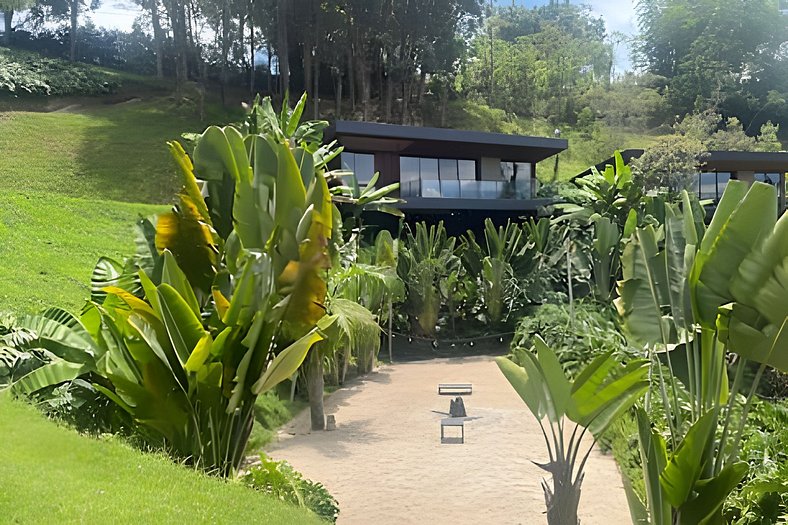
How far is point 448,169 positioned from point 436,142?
2.43m

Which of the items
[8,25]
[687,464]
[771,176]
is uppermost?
[8,25]

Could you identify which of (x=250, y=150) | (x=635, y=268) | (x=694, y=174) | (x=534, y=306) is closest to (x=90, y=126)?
(x=534, y=306)

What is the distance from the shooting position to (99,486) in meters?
4.98

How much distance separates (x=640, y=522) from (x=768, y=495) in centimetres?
157

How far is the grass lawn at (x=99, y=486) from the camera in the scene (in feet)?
14.8

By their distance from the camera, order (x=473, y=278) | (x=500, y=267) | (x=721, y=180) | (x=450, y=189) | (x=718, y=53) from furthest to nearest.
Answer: (x=718, y=53)
(x=721, y=180)
(x=450, y=189)
(x=473, y=278)
(x=500, y=267)

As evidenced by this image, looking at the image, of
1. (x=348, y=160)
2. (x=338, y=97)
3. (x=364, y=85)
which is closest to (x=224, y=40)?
(x=338, y=97)

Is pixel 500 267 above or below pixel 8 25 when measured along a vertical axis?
below

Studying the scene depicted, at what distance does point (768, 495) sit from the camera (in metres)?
6.79

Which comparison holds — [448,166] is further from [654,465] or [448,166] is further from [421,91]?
[654,465]

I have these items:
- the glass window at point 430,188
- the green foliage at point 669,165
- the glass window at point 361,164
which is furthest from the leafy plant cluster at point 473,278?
the green foliage at point 669,165

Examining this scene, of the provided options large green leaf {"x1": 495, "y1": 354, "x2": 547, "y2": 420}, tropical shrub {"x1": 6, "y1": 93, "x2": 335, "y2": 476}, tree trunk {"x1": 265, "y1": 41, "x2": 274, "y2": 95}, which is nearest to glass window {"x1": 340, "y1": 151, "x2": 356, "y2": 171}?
tropical shrub {"x1": 6, "y1": 93, "x2": 335, "y2": 476}

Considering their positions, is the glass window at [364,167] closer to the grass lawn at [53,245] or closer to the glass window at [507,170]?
the glass window at [507,170]

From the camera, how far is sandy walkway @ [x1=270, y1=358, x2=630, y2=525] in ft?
25.3
